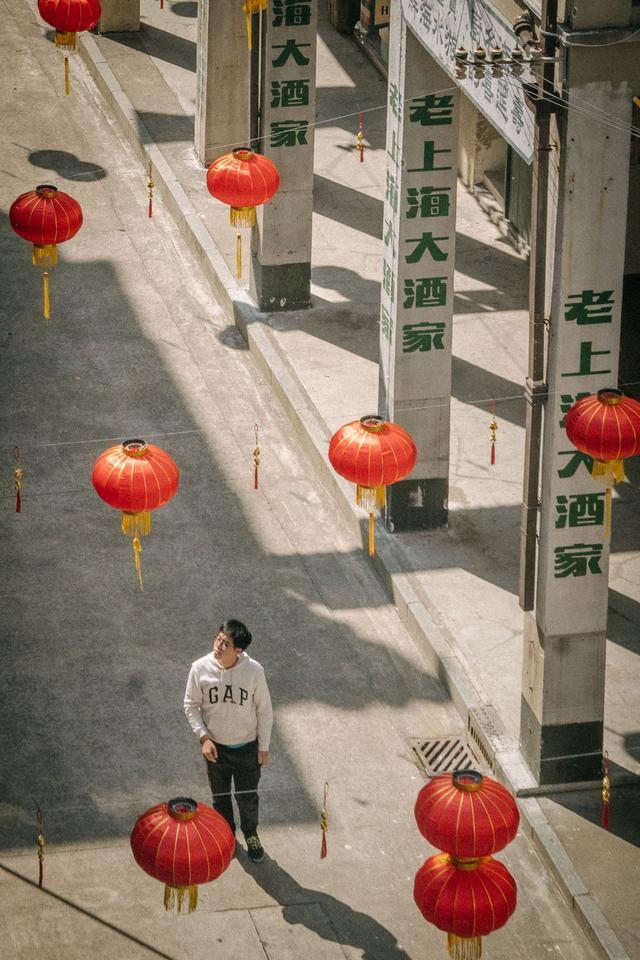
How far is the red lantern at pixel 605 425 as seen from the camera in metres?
14.7

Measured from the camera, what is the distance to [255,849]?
15617 mm

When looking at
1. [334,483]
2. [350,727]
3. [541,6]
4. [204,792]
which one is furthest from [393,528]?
[541,6]

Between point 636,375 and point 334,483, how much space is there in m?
4.51

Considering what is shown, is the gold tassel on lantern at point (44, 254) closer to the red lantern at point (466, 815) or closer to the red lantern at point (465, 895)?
the red lantern at point (466, 815)

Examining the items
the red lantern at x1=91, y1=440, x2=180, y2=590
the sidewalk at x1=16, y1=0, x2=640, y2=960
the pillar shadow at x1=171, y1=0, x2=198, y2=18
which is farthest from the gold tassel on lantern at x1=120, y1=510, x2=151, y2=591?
the pillar shadow at x1=171, y1=0, x2=198, y2=18

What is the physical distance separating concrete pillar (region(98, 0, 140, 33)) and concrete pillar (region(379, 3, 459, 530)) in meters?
14.7

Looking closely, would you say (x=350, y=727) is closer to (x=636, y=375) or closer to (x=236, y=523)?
(x=236, y=523)

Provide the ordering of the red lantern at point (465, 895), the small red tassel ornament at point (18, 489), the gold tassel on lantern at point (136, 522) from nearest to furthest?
the red lantern at point (465, 895) → the gold tassel on lantern at point (136, 522) → the small red tassel ornament at point (18, 489)

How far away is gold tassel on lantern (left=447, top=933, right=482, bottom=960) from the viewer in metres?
13.6

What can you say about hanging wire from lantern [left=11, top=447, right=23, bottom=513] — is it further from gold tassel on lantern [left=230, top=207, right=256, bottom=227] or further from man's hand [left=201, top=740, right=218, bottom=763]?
man's hand [left=201, top=740, right=218, bottom=763]

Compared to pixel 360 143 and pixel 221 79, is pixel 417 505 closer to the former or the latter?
pixel 221 79

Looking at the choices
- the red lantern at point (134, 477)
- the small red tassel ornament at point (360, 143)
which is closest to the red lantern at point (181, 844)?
the red lantern at point (134, 477)

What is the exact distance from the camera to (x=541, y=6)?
14344 millimetres

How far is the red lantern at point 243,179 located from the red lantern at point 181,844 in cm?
1034
